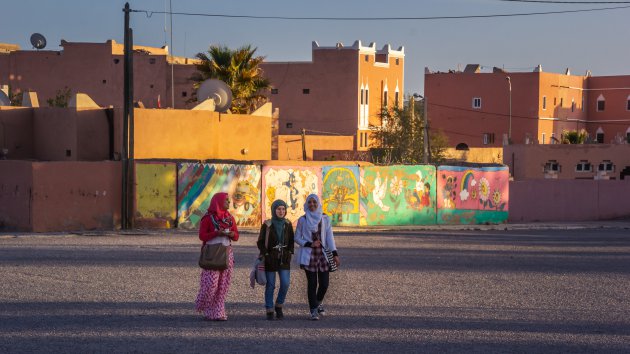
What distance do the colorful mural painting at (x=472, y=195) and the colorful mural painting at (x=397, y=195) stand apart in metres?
0.60

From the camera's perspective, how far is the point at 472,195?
39.2m

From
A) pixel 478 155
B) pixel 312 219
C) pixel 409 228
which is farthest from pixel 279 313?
pixel 478 155

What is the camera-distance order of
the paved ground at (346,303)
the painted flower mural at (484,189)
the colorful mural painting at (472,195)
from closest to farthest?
the paved ground at (346,303) → the colorful mural painting at (472,195) → the painted flower mural at (484,189)

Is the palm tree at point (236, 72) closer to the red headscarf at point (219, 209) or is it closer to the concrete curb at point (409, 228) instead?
the concrete curb at point (409, 228)

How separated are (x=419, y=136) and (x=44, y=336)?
62152 mm

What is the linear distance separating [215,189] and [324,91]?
1801 inches

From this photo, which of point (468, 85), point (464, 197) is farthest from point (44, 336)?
point (468, 85)

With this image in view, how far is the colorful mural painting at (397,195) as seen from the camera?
3631cm

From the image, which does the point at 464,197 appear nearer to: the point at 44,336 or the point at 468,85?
the point at 44,336

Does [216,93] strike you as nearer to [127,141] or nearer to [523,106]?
[127,141]

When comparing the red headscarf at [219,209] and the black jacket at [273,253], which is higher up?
the red headscarf at [219,209]

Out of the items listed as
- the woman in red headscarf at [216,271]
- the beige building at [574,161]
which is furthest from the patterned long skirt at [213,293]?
the beige building at [574,161]

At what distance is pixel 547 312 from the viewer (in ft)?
48.4

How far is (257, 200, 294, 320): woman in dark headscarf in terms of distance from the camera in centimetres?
1352
